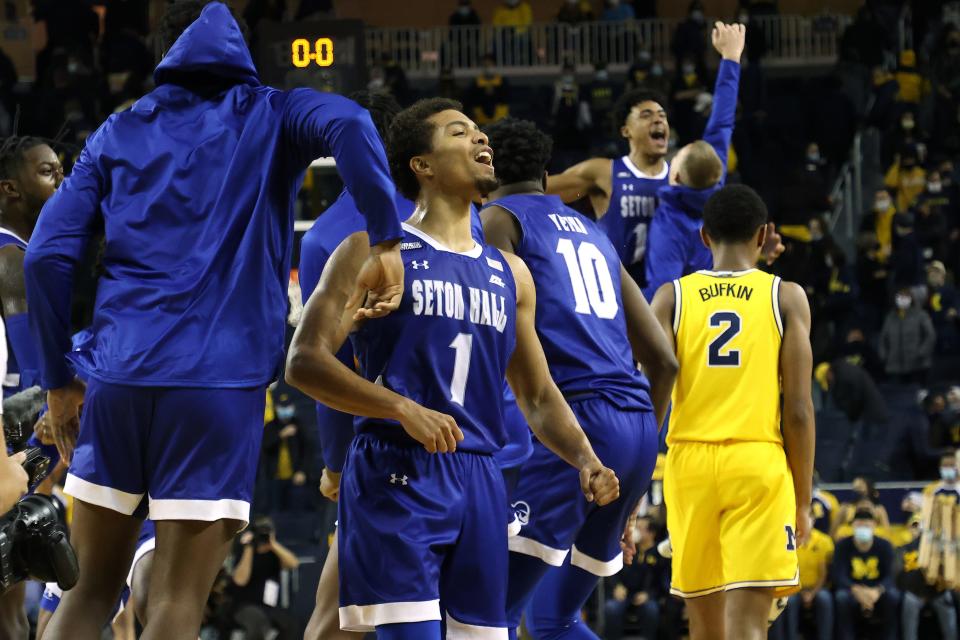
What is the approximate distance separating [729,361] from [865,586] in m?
6.93

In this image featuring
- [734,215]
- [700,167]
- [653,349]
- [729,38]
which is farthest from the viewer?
[729,38]

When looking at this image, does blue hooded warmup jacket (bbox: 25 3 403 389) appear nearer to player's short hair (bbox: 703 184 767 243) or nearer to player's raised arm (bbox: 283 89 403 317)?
player's raised arm (bbox: 283 89 403 317)

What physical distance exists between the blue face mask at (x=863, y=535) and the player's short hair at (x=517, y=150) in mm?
7949

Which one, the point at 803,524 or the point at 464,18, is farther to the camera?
the point at 464,18

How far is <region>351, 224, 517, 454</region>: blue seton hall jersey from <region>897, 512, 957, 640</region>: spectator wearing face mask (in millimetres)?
8827

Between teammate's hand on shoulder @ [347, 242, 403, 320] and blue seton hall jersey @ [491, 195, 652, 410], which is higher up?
teammate's hand on shoulder @ [347, 242, 403, 320]

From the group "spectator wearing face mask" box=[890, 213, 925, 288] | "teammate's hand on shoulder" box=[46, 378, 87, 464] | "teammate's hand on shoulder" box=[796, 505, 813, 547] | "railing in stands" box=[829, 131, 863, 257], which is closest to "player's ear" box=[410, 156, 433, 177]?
"teammate's hand on shoulder" box=[46, 378, 87, 464]

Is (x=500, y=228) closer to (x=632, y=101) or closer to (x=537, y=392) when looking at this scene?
(x=537, y=392)

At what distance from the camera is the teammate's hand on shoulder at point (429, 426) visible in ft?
13.6

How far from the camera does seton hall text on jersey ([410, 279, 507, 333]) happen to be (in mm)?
4414

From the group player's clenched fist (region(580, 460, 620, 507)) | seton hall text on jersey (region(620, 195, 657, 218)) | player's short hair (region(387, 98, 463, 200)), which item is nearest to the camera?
player's clenched fist (region(580, 460, 620, 507))

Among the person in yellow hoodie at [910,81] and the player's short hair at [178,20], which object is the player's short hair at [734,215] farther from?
the person in yellow hoodie at [910,81]

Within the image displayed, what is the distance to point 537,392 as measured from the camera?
4.80m

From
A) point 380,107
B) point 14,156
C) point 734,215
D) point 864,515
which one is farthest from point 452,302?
point 864,515
